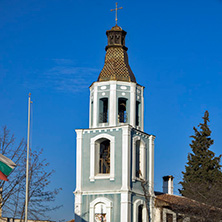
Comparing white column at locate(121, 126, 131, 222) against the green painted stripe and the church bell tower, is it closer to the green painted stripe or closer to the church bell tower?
the church bell tower

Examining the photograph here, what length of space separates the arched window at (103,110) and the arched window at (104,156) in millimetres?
1551

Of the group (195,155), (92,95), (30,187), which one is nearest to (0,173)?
(30,187)

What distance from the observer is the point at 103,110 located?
146 feet

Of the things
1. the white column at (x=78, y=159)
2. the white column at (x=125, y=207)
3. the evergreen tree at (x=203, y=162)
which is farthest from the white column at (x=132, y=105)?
the evergreen tree at (x=203, y=162)

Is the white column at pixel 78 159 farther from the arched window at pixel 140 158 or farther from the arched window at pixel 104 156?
the arched window at pixel 140 158

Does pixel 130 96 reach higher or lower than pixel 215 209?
higher

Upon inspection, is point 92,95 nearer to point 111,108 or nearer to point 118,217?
point 111,108

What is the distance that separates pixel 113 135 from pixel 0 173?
15.8m

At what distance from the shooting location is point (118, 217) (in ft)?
134

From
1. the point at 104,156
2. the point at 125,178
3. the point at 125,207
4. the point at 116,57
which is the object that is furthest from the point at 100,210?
the point at 116,57

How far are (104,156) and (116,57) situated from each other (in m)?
7.54

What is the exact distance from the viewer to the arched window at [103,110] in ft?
144

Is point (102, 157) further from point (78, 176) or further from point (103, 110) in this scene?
point (103, 110)

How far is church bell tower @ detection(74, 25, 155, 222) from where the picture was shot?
41500 mm
